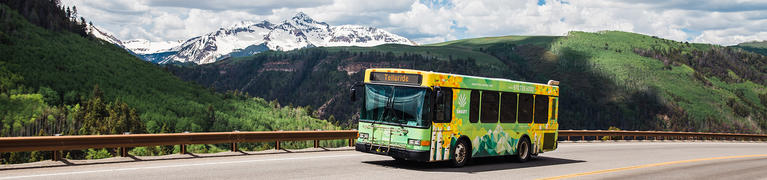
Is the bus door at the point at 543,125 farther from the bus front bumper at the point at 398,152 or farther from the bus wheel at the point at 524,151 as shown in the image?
the bus front bumper at the point at 398,152

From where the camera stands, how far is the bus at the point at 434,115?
14.2 metres

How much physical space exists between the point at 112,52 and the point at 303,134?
336 ft

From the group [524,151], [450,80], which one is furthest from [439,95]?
[524,151]

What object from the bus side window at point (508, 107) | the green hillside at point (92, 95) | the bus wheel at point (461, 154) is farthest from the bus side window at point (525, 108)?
the green hillside at point (92, 95)

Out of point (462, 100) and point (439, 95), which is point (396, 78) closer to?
point (439, 95)

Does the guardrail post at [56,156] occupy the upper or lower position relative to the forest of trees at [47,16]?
lower

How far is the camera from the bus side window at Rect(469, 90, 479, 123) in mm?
15297

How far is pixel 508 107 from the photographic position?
1678 centimetres

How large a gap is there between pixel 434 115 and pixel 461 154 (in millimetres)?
1699

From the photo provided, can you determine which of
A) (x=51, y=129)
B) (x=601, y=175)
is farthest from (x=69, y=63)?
(x=601, y=175)

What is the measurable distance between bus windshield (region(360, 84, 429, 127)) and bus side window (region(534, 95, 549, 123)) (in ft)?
16.5

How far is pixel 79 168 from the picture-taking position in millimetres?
12531

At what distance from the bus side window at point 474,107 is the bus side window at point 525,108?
214 cm

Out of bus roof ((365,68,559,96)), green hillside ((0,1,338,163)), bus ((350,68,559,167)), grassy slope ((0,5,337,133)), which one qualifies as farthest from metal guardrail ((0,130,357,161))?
grassy slope ((0,5,337,133))
